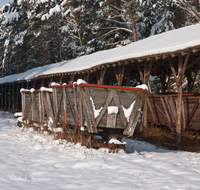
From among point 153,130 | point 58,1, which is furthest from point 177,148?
point 58,1

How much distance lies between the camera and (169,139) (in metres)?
10.2

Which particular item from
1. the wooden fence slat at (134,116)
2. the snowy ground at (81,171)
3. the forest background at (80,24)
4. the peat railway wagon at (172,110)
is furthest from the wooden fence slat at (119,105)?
the forest background at (80,24)

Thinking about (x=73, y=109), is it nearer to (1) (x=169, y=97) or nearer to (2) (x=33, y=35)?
(1) (x=169, y=97)

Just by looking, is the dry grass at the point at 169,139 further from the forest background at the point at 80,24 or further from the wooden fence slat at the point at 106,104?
the forest background at the point at 80,24

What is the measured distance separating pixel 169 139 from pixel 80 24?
18.8 meters

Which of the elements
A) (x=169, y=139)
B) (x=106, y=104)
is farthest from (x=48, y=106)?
(x=169, y=139)

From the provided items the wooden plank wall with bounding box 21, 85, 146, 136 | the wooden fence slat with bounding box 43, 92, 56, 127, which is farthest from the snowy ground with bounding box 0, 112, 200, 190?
the wooden fence slat with bounding box 43, 92, 56, 127

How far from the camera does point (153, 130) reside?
38.1 feet

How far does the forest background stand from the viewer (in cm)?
2288

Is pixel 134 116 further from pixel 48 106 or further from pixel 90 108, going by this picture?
pixel 48 106

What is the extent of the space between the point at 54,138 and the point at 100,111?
7.10ft

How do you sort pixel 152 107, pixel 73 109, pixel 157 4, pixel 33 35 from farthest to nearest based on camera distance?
pixel 33 35, pixel 157 4, pixel 152 107, pixel 73 109

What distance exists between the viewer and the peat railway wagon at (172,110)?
→ 977 cm

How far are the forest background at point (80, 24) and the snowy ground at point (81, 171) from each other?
16.5 metres
